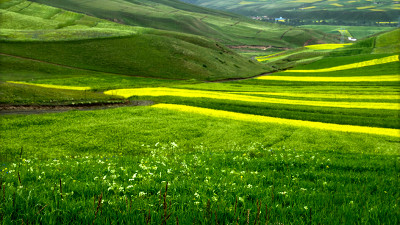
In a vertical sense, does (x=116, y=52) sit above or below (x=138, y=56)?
above

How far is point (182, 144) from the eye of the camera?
971 inches

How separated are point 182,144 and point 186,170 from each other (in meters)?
15.3

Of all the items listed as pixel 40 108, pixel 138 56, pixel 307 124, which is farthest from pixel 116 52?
pixel 307 124

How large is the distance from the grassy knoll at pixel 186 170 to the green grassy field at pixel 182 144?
6cm

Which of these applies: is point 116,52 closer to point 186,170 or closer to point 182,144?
point 182,144

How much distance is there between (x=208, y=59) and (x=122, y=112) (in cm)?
8367

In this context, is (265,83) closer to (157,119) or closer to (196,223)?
(157,119)

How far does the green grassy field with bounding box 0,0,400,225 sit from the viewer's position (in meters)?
4.93

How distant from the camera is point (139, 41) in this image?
378 ft

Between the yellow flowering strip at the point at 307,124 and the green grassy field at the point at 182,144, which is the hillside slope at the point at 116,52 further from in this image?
the yellow flowering strip at the point at 307,124

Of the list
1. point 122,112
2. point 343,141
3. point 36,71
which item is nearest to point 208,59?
point 36,71

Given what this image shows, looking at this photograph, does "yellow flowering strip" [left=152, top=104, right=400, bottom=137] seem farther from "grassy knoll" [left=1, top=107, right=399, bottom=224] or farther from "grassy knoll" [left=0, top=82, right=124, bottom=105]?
"grassy knoll" [left=0, top=82, right=124, bottom=105]

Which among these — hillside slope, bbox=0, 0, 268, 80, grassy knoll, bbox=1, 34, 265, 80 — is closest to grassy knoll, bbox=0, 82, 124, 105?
hillside slope, bbox=0, 0, 268, 80

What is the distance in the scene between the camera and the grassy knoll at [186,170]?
4.71m
